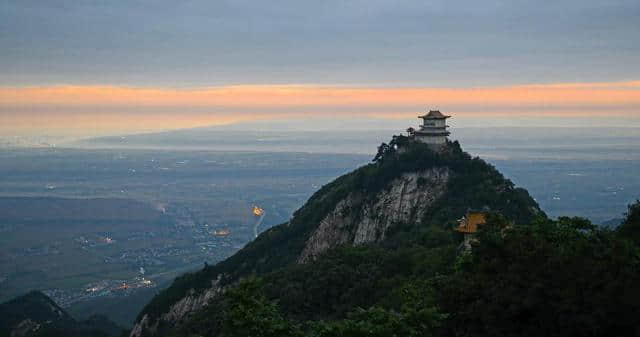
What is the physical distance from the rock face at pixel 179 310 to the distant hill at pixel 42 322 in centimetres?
686

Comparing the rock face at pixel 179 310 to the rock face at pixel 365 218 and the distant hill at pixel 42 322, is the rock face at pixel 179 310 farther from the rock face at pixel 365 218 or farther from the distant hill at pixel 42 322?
the distant hill at pixel 42 322

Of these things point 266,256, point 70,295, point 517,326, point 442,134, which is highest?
point 442,134

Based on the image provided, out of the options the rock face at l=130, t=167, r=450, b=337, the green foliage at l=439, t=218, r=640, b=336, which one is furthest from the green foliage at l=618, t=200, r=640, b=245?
A: the rock face at l=130, t=167, r=450, b=337

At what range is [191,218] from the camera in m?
178

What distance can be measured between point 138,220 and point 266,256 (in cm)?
10857

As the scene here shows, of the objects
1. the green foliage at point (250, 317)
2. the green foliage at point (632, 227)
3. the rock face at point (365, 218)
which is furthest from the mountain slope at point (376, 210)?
the green foliage at point (250, 317)

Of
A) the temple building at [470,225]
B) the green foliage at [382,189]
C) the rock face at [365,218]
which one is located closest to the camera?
the temple building at [470,225]

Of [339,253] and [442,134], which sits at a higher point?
[442,134]

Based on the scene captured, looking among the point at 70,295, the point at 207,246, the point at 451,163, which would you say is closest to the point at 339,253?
the point at 451,163

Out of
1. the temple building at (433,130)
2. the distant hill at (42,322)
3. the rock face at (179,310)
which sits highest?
the temple building at (433,130)

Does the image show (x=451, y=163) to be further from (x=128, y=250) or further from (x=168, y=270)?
(x=128, y=250)

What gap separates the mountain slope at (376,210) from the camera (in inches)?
2367

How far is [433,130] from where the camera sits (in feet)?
233

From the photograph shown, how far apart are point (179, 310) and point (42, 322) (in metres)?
21.1
